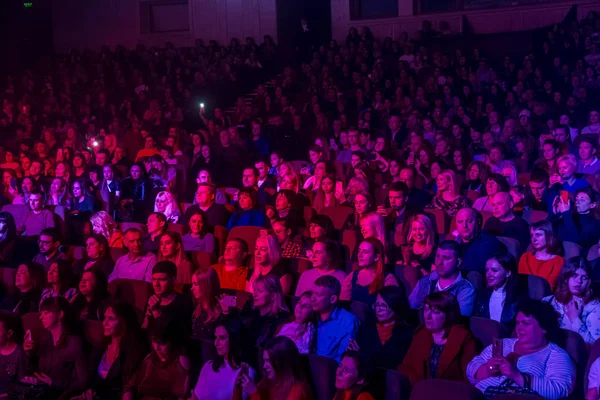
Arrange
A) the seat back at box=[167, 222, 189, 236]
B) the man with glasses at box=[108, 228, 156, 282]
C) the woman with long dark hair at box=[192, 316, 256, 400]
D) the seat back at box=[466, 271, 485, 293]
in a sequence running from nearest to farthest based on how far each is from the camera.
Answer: the woman with long dark hair at box=[192, 316, 256, 400] < the seat back at box=[466, 271, 485, 293] < the man with glasses at box=[108, 228, 156, 282] < the seat back at box=[167, 222, 189, 236]

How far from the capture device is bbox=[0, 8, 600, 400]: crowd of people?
3.40 m

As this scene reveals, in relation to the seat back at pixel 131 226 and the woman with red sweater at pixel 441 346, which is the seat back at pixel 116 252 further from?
the woman with red sweater at pixel 441 346

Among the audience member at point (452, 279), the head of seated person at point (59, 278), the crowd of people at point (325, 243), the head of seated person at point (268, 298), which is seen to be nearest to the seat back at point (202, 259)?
the crowd of people at point (325, 243)

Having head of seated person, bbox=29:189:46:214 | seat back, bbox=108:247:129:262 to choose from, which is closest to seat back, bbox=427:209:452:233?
seat back, bbox=108:247:129:262

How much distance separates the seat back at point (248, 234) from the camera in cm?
549

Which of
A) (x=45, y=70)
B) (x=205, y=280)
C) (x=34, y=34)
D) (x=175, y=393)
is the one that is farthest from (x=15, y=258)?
(x=34, y=34)

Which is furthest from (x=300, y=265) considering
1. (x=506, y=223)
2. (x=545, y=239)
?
(x=545, y=239)

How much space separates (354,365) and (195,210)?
125 inches

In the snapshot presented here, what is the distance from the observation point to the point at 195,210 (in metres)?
5.97

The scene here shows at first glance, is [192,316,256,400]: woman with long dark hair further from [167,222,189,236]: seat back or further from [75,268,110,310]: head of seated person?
[167,222,189,236]: seat back

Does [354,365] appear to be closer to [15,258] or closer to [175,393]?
[175,393]

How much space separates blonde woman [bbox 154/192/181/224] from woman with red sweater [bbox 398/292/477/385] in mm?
3313

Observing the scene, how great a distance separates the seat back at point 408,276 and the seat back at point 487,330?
2.67 feet

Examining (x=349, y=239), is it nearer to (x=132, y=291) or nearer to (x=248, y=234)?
(x=248, y=234)
